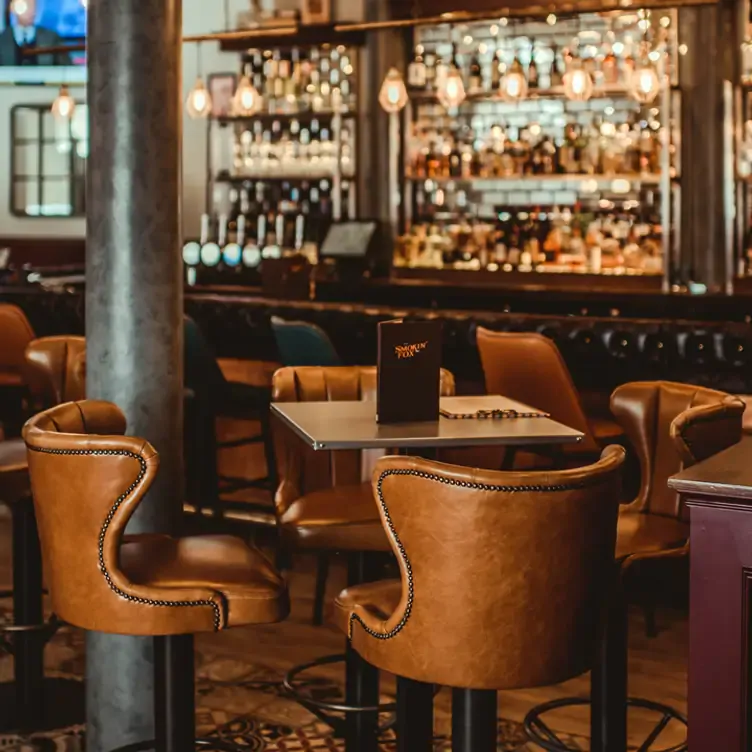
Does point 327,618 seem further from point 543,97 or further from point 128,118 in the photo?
point 543,97

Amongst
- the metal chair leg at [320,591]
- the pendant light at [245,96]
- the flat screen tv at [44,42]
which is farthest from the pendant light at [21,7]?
the flat screen tv at [44,42]

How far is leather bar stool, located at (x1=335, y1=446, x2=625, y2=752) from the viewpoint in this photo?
92.7 inches

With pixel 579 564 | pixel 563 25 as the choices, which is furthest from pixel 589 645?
pixel 563 25

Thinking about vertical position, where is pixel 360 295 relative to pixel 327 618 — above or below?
above

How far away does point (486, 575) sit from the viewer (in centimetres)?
237

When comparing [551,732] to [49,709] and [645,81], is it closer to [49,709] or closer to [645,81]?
[49,709]

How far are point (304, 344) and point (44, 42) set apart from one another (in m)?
8.48

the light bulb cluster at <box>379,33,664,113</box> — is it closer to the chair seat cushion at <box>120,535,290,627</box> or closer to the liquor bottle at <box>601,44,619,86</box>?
the liquor bottle at <box>601,44,619,86</box>

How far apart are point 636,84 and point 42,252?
21.4 ft

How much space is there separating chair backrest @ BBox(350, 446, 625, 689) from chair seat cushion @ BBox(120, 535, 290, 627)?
0.38 metres

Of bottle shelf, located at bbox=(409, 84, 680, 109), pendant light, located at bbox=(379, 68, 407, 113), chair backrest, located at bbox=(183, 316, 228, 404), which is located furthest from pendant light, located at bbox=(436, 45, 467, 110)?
chair backrest, located at bbox=(183, 316, 228, 404)

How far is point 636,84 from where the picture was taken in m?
6.89

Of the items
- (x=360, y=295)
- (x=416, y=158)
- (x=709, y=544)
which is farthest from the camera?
(x=416, y=158)

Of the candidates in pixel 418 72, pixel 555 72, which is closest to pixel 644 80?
pixel 555 72
